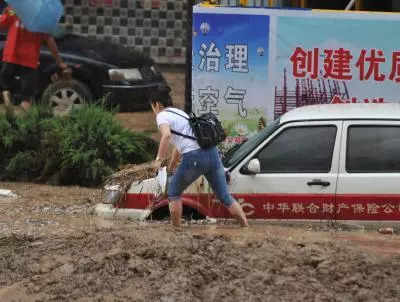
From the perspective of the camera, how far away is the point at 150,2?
20.5 meters

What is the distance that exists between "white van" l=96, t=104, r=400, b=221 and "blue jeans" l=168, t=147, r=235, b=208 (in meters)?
0.28

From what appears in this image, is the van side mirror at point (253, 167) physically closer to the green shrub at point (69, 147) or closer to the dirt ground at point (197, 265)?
the dirt ground at point (197, 265)

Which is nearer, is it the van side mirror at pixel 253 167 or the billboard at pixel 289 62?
the van side mirror at pixel 253 167

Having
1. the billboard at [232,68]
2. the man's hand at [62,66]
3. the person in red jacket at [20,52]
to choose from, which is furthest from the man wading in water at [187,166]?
the man's hand at [62,66]

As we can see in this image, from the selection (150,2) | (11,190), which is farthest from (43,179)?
(150,2)

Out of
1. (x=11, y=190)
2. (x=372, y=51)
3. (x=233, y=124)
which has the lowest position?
(x=11, y=190)

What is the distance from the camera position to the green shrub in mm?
12695

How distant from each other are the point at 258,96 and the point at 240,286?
594 cm

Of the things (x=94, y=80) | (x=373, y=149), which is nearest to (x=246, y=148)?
(x=373, y=149)

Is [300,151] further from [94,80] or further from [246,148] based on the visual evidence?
[94,80]

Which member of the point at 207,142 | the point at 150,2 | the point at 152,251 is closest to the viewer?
the point at 152,251

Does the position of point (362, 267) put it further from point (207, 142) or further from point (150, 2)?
point (150, 2)

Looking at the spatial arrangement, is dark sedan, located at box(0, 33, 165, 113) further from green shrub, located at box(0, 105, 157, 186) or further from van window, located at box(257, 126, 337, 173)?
van window, located at box(257, 126, 337, 173)

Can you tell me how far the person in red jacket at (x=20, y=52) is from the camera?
15.8 meters
